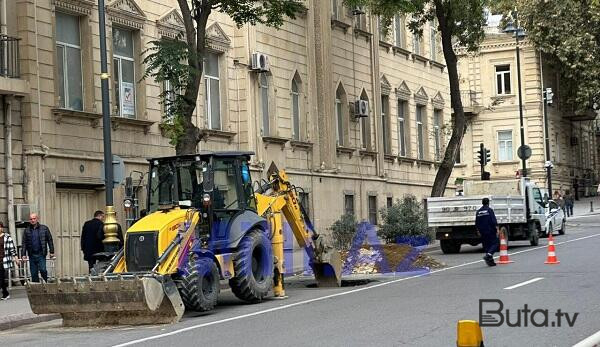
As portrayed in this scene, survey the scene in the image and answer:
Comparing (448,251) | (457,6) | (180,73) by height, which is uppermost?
(457,6)

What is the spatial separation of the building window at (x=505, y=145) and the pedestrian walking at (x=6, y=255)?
5046cm

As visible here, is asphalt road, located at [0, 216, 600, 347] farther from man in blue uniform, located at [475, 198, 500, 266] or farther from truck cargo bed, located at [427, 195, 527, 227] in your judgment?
truck cargo bed, located at [427, 195, 527, 227]

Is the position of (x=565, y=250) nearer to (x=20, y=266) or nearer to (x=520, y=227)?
(x=520, y=227)

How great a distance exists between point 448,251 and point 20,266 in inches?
556

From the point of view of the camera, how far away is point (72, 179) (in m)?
23.4

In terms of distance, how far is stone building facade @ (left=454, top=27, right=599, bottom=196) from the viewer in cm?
6712

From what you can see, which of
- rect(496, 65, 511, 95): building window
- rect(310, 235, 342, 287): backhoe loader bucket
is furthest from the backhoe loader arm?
rect(496, 65, 511, 95): building window

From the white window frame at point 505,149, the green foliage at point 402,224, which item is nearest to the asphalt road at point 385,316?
the green foliage at point 402,224

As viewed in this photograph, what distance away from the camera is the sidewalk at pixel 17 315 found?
16.7 m

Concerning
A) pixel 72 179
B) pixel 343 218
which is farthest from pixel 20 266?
pixel 343 218

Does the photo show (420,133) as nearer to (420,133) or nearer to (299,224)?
(420,133)

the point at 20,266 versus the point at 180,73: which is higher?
the point at 180,73

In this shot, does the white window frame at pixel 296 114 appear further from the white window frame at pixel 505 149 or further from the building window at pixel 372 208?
the white window frame at pixel 505 149

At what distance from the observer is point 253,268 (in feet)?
60.7
